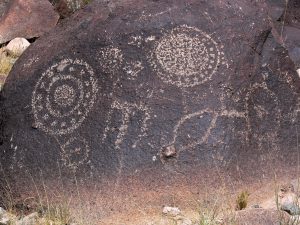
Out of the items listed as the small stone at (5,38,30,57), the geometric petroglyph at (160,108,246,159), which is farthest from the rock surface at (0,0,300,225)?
the small stone at (5,38,30,57)

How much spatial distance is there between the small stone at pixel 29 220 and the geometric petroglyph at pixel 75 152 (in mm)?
338

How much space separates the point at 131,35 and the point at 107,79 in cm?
29

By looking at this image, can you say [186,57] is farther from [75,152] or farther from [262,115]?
[75,152]

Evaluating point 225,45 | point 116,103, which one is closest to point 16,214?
point 116,103

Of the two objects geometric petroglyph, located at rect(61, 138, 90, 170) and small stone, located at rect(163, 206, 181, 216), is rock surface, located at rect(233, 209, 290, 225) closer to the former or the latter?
small stone, located at rect(163, 206, 181, 216)

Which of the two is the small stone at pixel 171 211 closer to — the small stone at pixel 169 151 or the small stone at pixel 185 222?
the small stone at pixel 185 222

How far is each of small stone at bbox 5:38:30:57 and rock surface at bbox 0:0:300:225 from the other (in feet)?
10.9

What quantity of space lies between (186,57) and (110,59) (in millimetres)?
426

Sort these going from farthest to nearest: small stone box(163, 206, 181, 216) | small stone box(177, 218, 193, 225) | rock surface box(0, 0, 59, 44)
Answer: rock surface box(0, 0, 59, 44) → small stone box(163, 206, 181, 216) → small stone box(177, 218, 193, 225)

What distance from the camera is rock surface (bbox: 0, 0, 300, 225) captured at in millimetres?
3791

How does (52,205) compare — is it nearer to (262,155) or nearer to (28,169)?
(28,169)

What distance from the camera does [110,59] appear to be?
403 centimetres

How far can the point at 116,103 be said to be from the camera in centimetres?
393

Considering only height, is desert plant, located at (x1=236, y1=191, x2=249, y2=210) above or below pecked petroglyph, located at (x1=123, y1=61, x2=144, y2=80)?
below
